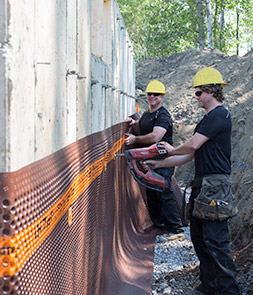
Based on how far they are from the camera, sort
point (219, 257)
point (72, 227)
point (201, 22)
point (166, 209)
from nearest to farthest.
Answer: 1. point (72, 227)
2. point (219, 257)
3. point (166, 209)
4. point (201, 22)

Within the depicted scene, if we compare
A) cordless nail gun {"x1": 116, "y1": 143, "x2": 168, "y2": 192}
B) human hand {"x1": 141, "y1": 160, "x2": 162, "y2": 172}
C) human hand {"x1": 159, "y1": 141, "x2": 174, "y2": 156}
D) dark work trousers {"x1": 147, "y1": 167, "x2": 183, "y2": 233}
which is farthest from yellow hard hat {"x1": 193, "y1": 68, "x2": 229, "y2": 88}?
dark work trousers {"x1": 147, "y1": 167, "x2": 183, "y2": 233}

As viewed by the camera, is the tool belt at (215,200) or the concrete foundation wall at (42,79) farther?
the tool belt at (215,200)

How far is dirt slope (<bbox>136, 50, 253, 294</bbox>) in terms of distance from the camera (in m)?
7.21

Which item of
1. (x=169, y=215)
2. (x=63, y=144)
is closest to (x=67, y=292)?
(x=63, y=144)

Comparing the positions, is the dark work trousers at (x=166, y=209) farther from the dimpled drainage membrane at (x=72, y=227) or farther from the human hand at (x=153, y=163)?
Answer: the human hand at (x=153, y=163)

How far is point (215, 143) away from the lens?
178 inches

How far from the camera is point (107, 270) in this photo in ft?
14.6

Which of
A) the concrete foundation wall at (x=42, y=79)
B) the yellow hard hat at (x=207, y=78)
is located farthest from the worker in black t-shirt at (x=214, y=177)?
the concrete foundation wall at (x=42, y=79)

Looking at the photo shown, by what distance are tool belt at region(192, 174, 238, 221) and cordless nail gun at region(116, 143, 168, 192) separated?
958mm

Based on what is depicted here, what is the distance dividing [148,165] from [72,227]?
3.20m

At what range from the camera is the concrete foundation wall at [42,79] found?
1769mm

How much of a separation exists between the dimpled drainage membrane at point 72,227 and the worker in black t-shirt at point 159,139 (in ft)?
2.43

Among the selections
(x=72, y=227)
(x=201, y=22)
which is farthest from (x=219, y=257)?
(x=201, y=22)

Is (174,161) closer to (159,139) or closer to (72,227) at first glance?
(159,139)
